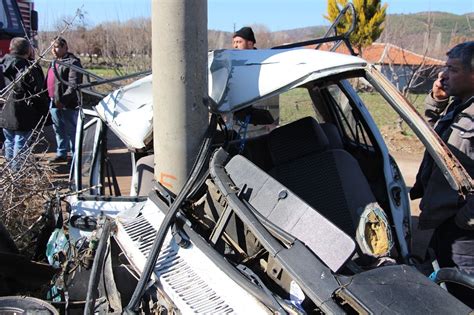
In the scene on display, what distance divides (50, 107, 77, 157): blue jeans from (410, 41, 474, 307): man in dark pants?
19.5 feet

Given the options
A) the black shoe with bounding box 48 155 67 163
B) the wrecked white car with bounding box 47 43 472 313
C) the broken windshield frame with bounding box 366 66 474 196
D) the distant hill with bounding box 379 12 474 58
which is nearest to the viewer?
the wrecked white car with bounding box 47 43 472 313

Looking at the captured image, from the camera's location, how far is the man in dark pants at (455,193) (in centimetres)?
295

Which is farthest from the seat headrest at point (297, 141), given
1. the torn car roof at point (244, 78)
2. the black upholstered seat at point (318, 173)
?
the torn car roof at point (244, 78)

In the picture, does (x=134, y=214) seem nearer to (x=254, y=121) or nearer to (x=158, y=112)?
(x=158, y=112)

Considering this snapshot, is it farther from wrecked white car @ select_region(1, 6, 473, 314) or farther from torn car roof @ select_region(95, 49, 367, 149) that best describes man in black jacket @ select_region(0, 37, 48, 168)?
torn car roof @ select_region(95, 49, 367, 149)

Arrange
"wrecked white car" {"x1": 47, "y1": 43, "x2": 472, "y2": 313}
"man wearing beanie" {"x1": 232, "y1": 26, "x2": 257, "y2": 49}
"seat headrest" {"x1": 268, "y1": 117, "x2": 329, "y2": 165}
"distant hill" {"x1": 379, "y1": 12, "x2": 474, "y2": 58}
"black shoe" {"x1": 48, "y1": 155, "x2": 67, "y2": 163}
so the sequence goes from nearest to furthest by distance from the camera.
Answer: "wrecked white car" {"x1": 47, "y1": 43, "x2": 472, "y2": 313} → "seat headrest" {"x1": 268, "y1": 117, "x2": 329, "y2": 165} → "man wearing beanie" {"x1": 232, "y1": 26, "x2": 257, "y2": 49} → "black shoe" {"x1": 48, "y1": 155, "x2": 67, "y2": 163} → "distant hill" {"x1": 379, "y1": 12, "x2": 474, "y2": 58}

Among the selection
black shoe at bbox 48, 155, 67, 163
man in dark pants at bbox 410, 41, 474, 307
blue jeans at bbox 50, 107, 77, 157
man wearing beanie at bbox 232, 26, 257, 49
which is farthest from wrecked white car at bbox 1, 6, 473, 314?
black shoe at bbox 48, 155, 67, 163

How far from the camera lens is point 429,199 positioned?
312cm

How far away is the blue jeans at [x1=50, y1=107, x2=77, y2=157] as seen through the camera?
7.73 m

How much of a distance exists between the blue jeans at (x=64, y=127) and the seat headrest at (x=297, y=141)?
5.18 meters

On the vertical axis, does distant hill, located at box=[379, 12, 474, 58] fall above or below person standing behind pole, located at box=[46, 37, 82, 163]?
above

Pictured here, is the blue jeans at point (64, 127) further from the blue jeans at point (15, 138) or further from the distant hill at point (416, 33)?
the distant hill at point (416, 33)

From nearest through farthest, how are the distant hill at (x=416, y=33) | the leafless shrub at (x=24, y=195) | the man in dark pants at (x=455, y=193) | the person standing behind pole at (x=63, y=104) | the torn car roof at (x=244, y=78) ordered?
the torn car roof at (x=244, y=78)
the man in dark pants at (x=455, y=193)
the leafless shrub at (x=24, y=195)
the person standing behind pole at (x=63, y=104)
the distant hill at (x=416, y=33)

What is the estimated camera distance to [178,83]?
2.74 meters
